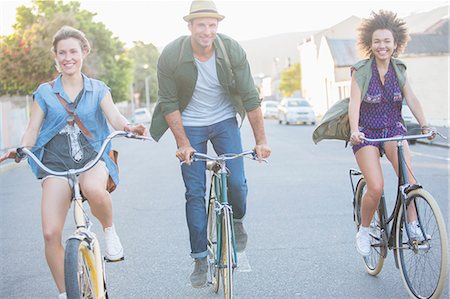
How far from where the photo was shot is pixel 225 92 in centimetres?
490

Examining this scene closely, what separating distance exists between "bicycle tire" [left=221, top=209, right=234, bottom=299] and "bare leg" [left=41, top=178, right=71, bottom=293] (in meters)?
0.95

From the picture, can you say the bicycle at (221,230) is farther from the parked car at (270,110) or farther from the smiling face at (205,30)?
the parked car at (270,110)

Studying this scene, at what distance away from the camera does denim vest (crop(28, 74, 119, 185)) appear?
436 centimetres

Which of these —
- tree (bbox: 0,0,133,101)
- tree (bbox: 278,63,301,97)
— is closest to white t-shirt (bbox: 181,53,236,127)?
tree (bbox: 0,0,133,101)

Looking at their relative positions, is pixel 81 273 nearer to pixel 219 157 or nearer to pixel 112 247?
pixel 112 247

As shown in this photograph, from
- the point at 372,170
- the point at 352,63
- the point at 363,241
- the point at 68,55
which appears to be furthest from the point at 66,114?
the point at 352,63

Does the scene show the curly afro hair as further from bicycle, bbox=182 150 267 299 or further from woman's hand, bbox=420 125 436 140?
bicycle, bbox=182 150 267 299

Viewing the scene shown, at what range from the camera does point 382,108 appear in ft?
16.6

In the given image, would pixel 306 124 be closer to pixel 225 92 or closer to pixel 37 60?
pixel 37 60

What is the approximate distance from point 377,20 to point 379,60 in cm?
30

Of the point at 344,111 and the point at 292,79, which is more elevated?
the point at 344,111

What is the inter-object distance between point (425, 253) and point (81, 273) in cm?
217

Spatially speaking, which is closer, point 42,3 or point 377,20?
point 377,20

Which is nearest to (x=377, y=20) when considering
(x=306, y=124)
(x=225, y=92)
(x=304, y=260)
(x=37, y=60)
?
(x=225, y=92)
